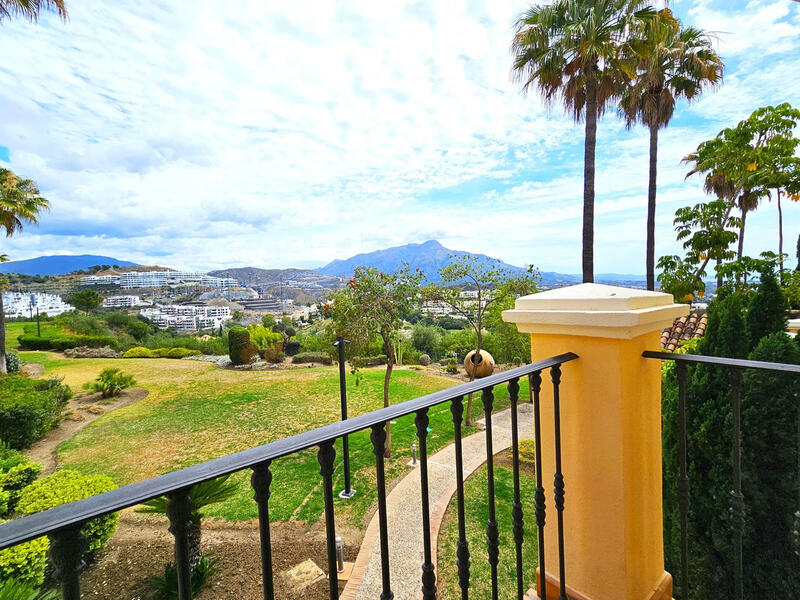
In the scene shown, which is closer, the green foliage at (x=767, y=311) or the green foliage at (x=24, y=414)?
the green foliage at (x=767, y=311)

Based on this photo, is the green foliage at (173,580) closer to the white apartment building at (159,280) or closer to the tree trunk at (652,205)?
the tree trunk at (652,205)

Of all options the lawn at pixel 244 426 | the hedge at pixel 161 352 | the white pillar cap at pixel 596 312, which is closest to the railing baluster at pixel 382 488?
the white pillar cap at pixel 596 312

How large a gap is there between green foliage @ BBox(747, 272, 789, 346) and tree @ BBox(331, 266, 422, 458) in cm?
567

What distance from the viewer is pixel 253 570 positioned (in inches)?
155

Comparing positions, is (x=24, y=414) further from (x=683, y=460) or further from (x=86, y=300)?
(x=86, y=300)

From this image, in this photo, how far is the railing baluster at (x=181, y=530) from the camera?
615mm

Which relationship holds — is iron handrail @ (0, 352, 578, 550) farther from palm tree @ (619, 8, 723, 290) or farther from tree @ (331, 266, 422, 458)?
palm tree @ (619, 8, 723, 290)

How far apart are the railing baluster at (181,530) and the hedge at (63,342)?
26.0m

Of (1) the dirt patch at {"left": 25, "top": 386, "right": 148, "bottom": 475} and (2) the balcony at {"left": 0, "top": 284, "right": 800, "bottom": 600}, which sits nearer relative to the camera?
(2) the balcony at {"left": 0, "top": 284, "right": 800, "bottom": 600}

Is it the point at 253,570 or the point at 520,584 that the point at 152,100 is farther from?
the point at 520,584

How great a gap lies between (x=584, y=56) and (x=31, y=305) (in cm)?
3732

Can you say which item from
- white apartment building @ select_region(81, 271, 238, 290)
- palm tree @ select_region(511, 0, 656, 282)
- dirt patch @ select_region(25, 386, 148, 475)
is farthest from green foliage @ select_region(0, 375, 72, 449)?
white apartment building @ select_region(81, 271, 238, 290)

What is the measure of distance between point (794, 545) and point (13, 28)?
15.0 meters

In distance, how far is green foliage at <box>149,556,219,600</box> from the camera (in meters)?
3.33
